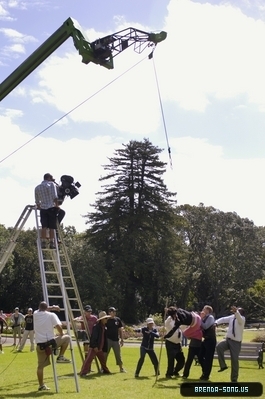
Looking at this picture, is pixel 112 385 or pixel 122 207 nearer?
pixel 112 385

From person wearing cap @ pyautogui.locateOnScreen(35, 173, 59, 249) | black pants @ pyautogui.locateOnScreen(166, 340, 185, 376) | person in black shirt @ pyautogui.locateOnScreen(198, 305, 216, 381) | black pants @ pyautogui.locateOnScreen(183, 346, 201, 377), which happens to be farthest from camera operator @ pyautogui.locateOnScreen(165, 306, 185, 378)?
person wearing cap @ pyautogui.locateOnScreen(35, 173, 59, 249)

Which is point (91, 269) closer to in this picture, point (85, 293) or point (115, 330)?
point (85, 293)

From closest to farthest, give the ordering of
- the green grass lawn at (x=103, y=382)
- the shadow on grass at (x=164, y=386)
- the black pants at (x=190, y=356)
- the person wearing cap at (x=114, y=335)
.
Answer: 1. the green grass lawn at (x=103, y=382)
2. the shadow on grass at (x=164, y=386)
3. the black pants at (x=190, y=356)
4. the person wearing cap at (x=114, y=335)

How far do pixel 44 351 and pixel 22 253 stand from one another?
163ft

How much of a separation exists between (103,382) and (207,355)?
9.15ft

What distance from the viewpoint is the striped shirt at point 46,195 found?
46.0 feet

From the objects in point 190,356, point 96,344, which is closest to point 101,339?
point 96,344

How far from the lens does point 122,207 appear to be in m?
60.8

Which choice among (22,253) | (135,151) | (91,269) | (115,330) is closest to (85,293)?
(91,269)

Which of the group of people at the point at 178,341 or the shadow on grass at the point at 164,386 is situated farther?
the group of people at the point at 178,341

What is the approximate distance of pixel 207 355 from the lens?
1516 centimetres

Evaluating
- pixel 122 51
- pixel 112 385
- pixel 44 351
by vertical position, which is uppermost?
pixel 122 51

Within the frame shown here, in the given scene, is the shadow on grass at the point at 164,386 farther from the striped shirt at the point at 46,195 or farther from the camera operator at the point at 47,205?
the striped shirt at the point at 46,195

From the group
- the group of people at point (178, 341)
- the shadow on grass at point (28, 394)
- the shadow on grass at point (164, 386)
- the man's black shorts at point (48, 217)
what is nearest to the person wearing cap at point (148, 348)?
the group of people at point (178, 341)
